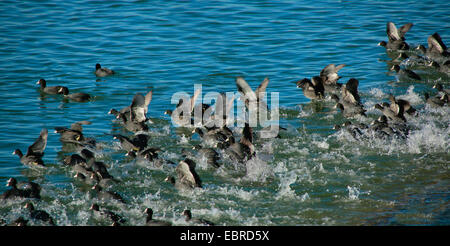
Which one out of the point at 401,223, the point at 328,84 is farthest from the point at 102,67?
the point at 401,223

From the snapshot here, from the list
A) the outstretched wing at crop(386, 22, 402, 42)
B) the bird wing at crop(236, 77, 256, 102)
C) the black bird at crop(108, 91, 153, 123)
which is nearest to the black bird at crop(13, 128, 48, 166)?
the black bird at crop(108, 91, 153, 123)

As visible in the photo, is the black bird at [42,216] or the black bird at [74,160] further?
the black bird at [74,160]

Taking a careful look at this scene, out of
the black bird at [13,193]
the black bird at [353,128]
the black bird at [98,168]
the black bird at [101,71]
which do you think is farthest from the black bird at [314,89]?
the black bird at [13,193]

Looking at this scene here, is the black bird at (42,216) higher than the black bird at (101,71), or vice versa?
the black bird at (101,71)

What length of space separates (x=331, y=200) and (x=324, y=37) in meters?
12.7

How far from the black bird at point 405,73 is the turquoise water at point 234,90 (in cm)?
31

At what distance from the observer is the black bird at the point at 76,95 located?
15.9 m

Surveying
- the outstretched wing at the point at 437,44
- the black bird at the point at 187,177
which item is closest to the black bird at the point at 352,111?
the black bird at the point at 187,177

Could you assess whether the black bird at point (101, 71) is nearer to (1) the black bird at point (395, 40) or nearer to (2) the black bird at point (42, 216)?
(2) the black bird at point (42, 216)

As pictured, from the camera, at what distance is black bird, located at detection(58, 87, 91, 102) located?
626 inches

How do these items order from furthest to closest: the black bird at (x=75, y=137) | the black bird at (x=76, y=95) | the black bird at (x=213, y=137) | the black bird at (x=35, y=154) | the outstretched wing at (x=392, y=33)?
the outstretched wing at (x=392, y=33) < the black bird at (x=76, y=95) < the black bird at (x=213, y=137) < the black bird at (x=75, y=137) < the black bird at (x=35, y=154)

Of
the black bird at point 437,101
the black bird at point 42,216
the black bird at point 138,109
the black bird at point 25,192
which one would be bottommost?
the black bird at point 42,216

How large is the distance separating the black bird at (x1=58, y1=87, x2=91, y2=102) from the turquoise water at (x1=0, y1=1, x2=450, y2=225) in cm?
28

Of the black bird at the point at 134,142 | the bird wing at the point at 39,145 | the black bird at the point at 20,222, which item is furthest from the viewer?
the black bird at the point at 134,142
